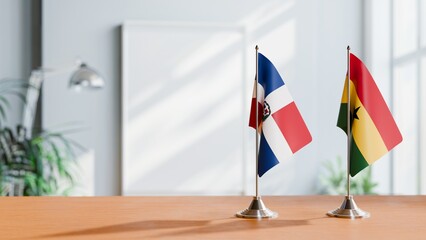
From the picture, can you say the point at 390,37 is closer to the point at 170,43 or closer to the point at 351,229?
the point at 170,43

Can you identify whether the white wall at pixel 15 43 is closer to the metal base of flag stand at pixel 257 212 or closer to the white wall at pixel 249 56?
the white wall at pixel 249 56

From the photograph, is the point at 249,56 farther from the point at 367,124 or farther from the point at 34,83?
the point at 367,124

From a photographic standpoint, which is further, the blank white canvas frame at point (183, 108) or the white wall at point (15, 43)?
the blank white canvas frame at point (183, 108)

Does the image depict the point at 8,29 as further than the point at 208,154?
No

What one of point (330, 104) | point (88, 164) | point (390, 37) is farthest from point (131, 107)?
point (390, 37)

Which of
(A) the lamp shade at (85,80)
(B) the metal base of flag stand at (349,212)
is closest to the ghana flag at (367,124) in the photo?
(B) the metal base of flag stand at (349,212)

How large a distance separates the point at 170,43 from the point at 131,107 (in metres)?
0.65

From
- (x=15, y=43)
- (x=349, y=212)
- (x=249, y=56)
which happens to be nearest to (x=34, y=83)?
(x=15, y=43)

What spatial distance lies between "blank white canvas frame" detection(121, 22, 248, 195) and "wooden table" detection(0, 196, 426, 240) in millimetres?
3931

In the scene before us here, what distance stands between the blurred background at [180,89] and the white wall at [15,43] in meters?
0.02

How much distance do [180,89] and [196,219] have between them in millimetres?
4316

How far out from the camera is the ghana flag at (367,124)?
1.53 m

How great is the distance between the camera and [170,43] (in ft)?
18.7

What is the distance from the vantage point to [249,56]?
19.1ft
